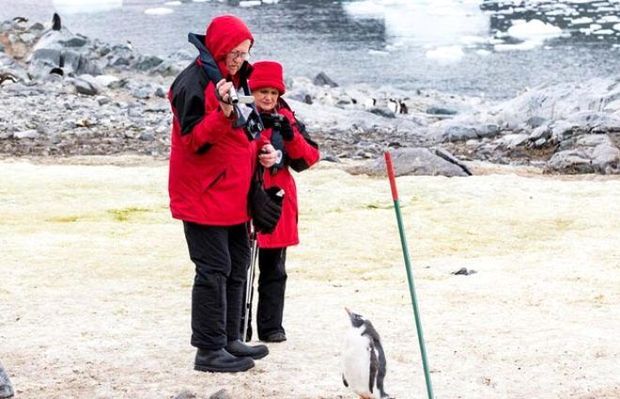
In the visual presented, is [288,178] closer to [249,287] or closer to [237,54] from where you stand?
[249,287]

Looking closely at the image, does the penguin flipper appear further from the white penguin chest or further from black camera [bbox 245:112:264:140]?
black camera [bbox 245:112:264:140]

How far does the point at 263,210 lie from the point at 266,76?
781 millimetres

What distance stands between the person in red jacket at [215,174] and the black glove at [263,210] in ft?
0.22

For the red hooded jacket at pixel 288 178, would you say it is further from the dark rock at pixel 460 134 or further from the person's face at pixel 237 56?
the dark rock at pixel 460 134

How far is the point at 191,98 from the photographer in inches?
219

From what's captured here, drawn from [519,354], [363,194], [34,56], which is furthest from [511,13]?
[519,354]

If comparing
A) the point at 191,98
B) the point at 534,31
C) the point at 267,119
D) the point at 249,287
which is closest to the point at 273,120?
the point at 267,119

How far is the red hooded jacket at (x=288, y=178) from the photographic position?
6.45m

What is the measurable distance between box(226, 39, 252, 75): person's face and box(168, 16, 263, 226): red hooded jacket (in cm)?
3

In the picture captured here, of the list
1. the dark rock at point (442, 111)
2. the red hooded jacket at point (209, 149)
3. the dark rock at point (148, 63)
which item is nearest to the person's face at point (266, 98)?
the red hooded jacket at point (209, 149)

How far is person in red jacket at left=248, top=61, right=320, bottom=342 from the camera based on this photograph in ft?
20.7

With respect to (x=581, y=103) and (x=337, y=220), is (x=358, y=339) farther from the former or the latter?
(x=581, y=103)

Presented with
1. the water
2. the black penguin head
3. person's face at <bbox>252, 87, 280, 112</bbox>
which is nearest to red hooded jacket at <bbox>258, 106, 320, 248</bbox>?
person's face at <bbox>252, 87, 280, 112</bbox>

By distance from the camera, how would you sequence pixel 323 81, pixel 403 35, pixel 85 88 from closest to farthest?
1. pixel 85 88
2. pixel 323 81
3. pixel 403 35
